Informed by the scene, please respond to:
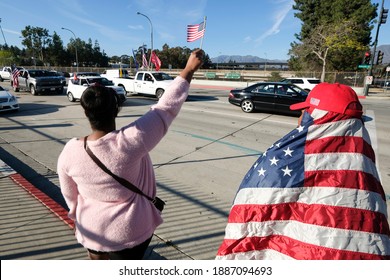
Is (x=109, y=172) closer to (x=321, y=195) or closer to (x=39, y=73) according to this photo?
(x=321, y=195)

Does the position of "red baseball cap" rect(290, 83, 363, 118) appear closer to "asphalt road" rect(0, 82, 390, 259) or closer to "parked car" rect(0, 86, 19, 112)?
"asphalt road" rect(0, 82, 390, 259)

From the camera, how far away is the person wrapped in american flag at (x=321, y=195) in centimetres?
145

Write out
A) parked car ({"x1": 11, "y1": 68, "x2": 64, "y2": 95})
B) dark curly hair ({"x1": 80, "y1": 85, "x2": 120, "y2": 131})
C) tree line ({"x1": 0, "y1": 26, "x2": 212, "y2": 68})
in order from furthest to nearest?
tree line ({"x1": 0, "y1": 26, "x2": 212, "y2": 68}), parked car ({"x1": 11, "y1": 68, "x2": 64, "y2": 95}), dark curly hair ({"x1": 80, "y1": 85, "x2": 120, "y2": 131})

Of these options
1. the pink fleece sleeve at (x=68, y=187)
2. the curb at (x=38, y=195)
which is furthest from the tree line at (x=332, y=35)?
the pink fleece sleeve at (x=68, y=187)

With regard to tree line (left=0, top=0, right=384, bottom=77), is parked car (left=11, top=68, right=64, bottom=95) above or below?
below

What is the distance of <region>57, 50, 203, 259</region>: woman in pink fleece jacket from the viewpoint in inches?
59.1

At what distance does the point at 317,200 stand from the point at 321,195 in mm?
37

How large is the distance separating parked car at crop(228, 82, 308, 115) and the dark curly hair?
10920mm

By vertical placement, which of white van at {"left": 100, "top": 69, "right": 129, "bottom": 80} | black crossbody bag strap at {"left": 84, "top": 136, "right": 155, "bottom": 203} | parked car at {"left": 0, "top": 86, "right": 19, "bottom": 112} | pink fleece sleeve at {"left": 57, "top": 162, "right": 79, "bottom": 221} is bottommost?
parked car at {"left": 0, "top": 86, "right": 19, "bottom": 112}

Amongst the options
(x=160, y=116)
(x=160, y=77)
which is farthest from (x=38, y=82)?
(x=160, y=116)

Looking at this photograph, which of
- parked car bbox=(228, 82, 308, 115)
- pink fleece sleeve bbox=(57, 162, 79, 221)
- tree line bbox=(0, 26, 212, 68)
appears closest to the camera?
pink fleece sleeve bbox=(57, 162, 79, 221)

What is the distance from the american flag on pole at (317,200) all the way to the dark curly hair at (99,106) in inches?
39.6

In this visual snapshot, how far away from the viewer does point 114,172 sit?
1557 millimetres

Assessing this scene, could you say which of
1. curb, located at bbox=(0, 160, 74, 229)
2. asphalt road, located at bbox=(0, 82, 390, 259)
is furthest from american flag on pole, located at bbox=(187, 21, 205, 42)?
curb, located at bbox=(0, 160, 74, 229)
